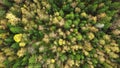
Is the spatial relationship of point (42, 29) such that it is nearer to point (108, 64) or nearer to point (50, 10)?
point (50, 10)

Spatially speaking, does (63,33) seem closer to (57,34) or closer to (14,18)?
(57,34)

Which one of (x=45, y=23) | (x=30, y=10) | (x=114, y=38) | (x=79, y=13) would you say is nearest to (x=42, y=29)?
(x=45, y=23)

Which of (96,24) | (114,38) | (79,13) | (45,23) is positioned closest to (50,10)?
(45,23)

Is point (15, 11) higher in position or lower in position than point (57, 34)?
higher

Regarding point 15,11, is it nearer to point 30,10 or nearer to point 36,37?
point 30,10

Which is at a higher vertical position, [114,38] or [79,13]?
[79,13]

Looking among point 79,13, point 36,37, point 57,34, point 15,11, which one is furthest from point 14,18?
point 79,13

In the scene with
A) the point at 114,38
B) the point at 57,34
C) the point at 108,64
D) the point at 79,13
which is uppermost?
the point at 79,13
